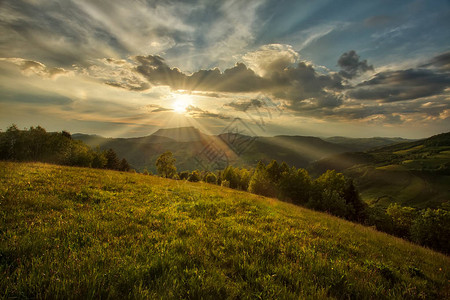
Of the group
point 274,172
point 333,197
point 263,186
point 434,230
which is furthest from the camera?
point 274,172

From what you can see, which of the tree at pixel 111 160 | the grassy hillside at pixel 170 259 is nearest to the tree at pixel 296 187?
the grassy hillside at pixel 170 259

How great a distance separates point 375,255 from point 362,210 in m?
60.8

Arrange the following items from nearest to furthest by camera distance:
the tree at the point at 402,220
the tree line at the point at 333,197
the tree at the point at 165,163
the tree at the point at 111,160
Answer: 1. the tree line at the point at 333,197
2. the tree at the point at 402,220
3. the tree at the point at 111,160
4. the tree at the point at 165,163

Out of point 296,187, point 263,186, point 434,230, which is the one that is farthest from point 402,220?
point 263,186

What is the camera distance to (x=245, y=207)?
10414 millimetres

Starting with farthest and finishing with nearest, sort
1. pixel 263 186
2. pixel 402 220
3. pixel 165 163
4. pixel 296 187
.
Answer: pixel 165 163 → pixel 263 186 → pixel 296 187 → pixel 402 220

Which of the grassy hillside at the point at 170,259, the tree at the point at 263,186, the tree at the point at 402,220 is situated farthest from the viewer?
the tree at the point at 263,186

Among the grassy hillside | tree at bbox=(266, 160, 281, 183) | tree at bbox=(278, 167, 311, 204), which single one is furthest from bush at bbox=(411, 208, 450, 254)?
the grassy hillside

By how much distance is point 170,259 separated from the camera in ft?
12.9

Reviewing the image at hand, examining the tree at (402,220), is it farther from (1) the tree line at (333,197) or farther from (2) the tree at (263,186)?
(2) the tree at (263,186)

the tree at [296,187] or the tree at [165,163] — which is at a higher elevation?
the tree at [165,163]

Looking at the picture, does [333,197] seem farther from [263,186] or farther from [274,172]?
[274,172]

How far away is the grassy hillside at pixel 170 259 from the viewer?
2.94m

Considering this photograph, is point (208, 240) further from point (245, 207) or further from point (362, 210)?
point (362, 210)
